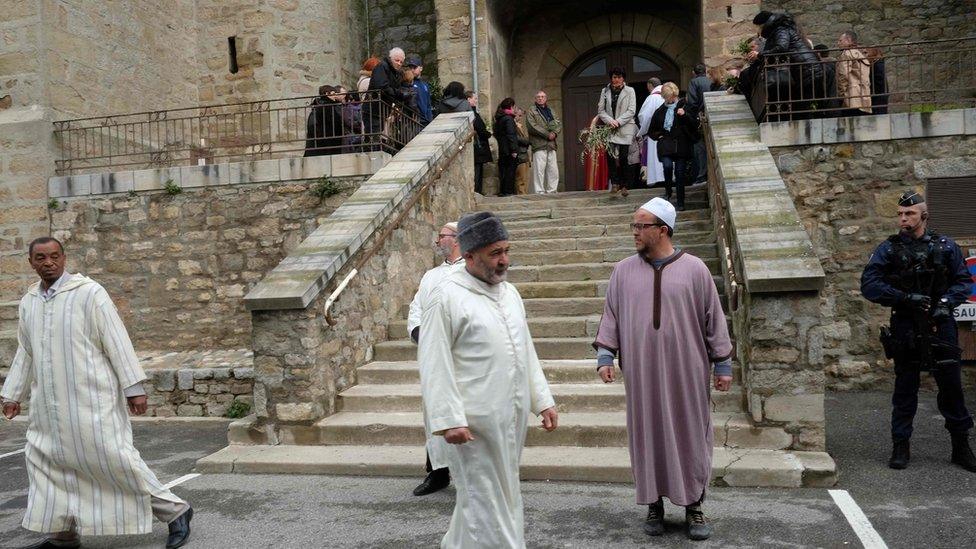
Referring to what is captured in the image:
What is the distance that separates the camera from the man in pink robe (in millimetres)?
4262

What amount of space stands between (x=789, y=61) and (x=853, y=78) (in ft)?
3.18

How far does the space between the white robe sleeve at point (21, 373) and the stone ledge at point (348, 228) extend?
1.72 metres

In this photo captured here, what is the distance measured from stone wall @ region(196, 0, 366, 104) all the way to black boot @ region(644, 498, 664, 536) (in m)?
11.3

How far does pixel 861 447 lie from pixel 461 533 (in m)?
3.73

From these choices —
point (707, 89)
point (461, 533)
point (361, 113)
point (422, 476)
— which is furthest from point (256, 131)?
point (461, 533)

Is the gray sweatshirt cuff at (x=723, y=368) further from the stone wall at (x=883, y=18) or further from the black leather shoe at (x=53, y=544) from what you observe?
the stone wall at (x=883, y=18)

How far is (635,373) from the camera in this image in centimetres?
438

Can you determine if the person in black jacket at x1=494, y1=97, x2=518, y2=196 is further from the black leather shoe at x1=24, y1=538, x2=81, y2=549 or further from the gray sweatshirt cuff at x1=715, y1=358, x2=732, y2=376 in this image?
the black leather shoe at x1=24, y1=538, x2=81, y2=549

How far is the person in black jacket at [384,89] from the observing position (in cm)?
990

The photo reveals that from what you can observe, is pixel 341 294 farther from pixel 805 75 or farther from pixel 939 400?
pixel 805 75

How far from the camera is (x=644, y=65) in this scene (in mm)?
14828

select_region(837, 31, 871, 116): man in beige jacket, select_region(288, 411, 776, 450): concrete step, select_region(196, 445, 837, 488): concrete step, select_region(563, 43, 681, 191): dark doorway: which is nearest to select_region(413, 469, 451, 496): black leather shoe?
select_region(196, 445, 837, 488): concrete step

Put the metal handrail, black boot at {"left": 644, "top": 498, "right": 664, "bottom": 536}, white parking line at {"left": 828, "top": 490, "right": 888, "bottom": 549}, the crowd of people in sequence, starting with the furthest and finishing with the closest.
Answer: the crowd of people, the metal handrail, black boot at {"left": 644, "top": 498, "right": 664, "bottom": 536}, white parking line at {"left": 828, "top": 490, "right": 888, "bottom": 549}

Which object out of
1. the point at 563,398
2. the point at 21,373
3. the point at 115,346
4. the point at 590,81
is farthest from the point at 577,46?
the point at 21,373
